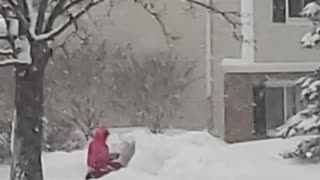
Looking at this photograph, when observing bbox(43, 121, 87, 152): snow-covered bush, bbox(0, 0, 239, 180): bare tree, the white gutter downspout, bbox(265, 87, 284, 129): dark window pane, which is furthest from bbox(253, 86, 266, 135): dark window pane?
bbox(0, 0, 239, 180): bare tree

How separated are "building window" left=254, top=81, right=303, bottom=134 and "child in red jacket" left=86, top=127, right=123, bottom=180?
27.7ft

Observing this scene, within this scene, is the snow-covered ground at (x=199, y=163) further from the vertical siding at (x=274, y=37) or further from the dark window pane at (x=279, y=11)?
the dark window pane at (x=279, y=11)

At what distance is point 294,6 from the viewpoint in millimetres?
20219

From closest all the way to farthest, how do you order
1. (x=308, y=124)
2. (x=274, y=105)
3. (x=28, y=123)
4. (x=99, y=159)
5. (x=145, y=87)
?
(x=28, y=123) < (x=308, y=124) < (x=99, y=159) < (x=145, y=87) < (x=274, y=105)

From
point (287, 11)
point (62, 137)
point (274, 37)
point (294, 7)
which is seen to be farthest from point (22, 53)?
point (294, 7)

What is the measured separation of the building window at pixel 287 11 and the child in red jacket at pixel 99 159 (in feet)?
29.3

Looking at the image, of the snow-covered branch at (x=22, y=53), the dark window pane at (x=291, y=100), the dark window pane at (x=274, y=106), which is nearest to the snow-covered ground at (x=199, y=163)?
the snow-covered branch at (x=22, y=53)

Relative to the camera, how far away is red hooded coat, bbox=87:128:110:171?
39.6 ft

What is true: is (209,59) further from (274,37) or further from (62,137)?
(62,137)

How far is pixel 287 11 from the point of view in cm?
2017

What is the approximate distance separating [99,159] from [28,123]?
163 centimetres

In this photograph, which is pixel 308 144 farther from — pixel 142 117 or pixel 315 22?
pixel 142 117

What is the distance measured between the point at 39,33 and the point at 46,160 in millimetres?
4259

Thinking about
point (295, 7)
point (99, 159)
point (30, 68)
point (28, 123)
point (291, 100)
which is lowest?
point (291, 100)
